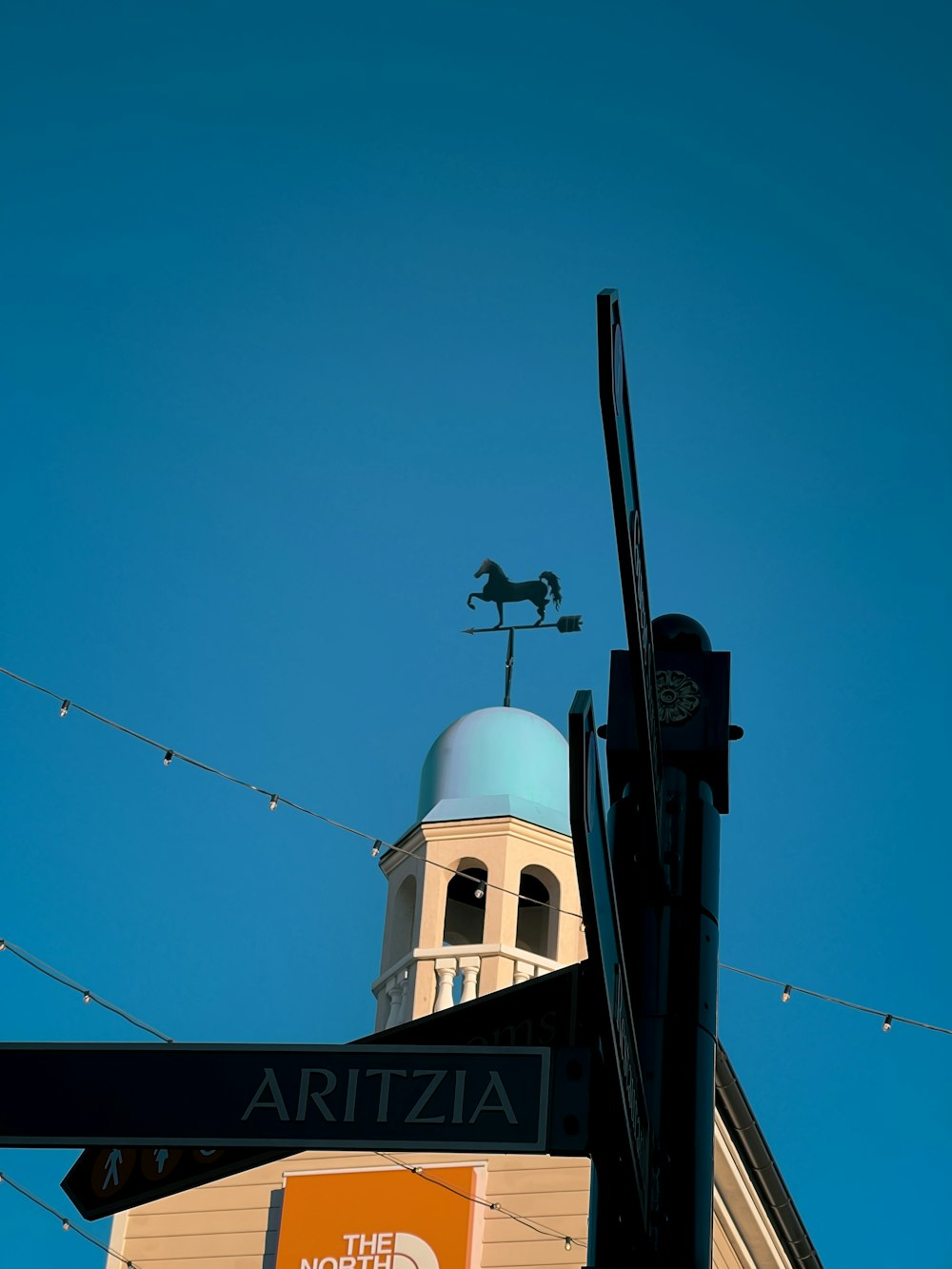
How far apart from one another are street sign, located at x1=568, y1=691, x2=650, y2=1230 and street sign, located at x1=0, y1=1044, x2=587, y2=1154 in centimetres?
18

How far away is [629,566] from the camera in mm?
3082

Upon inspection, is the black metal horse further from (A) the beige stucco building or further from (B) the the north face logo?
(B) the the north face logo

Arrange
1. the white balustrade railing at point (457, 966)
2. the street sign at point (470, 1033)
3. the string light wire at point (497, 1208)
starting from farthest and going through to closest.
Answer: the white balustrade railing at point (457, 966), the string light wire at point (497, 1208), the street sign at point (470, 1033)

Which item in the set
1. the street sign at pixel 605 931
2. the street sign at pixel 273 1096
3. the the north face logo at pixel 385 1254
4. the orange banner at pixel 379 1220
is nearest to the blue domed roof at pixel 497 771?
the orange banner at pixel 379 1220

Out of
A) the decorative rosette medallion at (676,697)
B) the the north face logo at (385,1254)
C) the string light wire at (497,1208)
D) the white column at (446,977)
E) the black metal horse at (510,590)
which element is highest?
the black metal horse at (510,590)

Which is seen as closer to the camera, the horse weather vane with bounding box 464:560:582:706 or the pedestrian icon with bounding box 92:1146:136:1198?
the pedestrian icon with bounding box 92:1146:136:1198

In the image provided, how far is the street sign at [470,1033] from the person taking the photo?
3.52 m

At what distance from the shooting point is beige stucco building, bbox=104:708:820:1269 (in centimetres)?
1856

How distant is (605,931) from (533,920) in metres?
23.2

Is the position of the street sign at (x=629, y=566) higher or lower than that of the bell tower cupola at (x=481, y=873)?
lower

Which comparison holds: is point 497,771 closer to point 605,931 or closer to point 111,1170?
point 111,1170

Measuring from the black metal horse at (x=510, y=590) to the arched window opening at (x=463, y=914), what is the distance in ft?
18.9

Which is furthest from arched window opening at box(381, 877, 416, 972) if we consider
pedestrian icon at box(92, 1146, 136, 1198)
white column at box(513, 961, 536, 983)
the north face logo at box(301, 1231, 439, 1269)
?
pedestrian icon at box(92, 1146, 136, 1198)

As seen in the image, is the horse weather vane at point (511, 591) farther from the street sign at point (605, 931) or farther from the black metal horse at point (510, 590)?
the street sign at point (605, 931)
